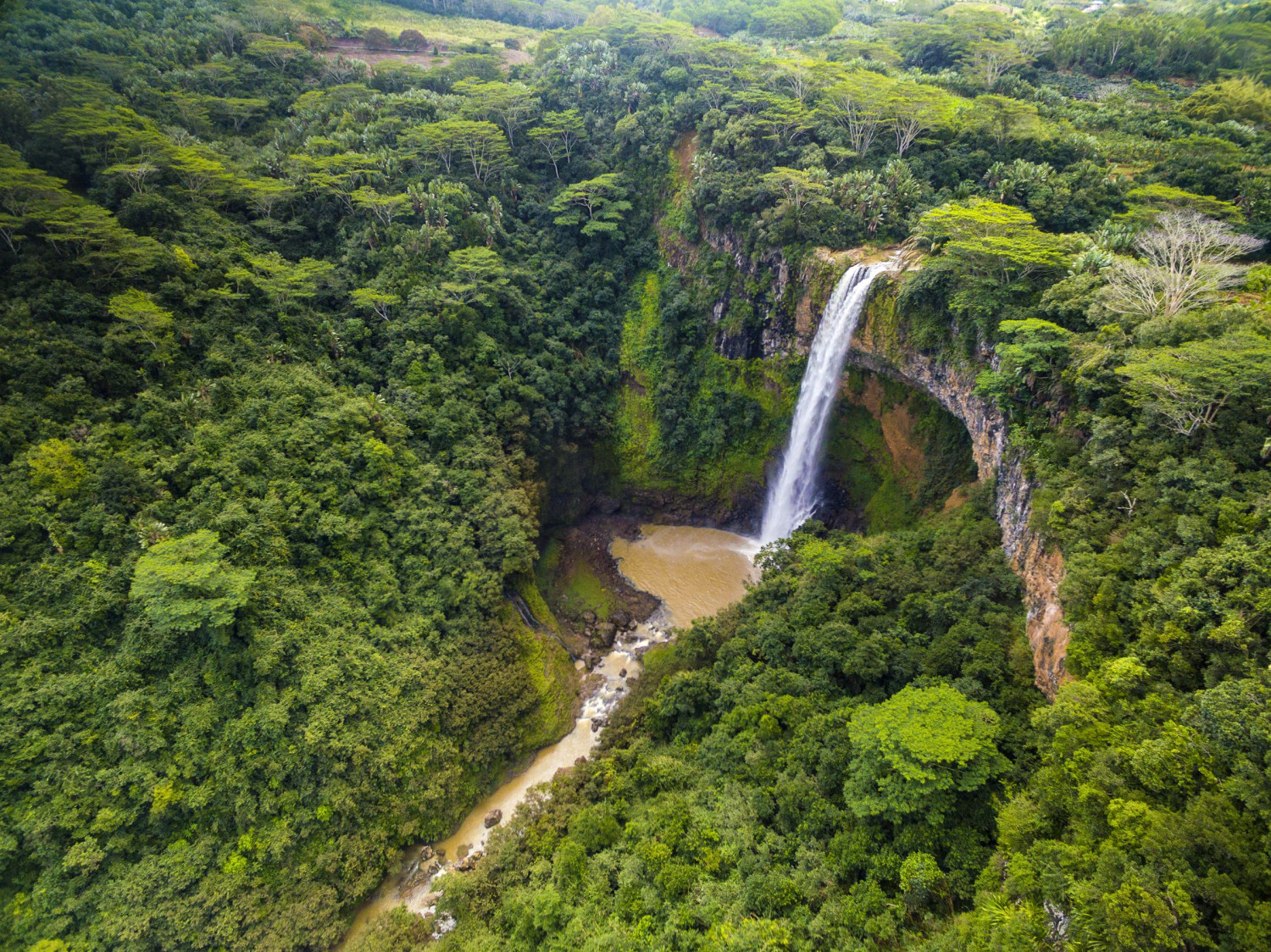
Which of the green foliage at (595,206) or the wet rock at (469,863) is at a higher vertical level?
the green foliage at (595,206)

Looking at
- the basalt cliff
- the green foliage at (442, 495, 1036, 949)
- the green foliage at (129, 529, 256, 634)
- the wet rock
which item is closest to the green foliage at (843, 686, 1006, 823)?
the green foliage at (442, 495, 1036, 949)

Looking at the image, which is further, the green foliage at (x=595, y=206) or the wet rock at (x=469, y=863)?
the green foliage at (x=595, y=206)

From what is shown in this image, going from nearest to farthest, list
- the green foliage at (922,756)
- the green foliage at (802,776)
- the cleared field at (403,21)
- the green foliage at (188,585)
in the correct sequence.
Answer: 1. the green foliage at (922,756)
2. the green foliage at (802,776)
3. the green foliage at (188,585)
4. the cleared field at (403,21)

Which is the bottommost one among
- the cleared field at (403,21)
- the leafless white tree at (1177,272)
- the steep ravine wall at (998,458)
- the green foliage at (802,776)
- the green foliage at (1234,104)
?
the green foliage at (802,776)

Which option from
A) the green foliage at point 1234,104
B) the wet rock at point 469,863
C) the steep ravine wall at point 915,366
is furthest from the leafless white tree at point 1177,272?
the wet rock at point 469,863

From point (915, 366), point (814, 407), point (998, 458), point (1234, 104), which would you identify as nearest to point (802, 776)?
point (998, 458)

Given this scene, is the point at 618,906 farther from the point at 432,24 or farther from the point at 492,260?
the point at 432,24

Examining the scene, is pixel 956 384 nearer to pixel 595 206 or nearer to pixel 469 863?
pixel 595 206

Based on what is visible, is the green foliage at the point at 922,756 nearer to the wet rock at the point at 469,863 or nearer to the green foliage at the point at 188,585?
the wet rock at the point at 469,863

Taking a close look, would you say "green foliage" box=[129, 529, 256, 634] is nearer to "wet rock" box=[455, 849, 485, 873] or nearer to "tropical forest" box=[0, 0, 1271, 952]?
"tropical forest" box=[0, 0, 1271, 952]
